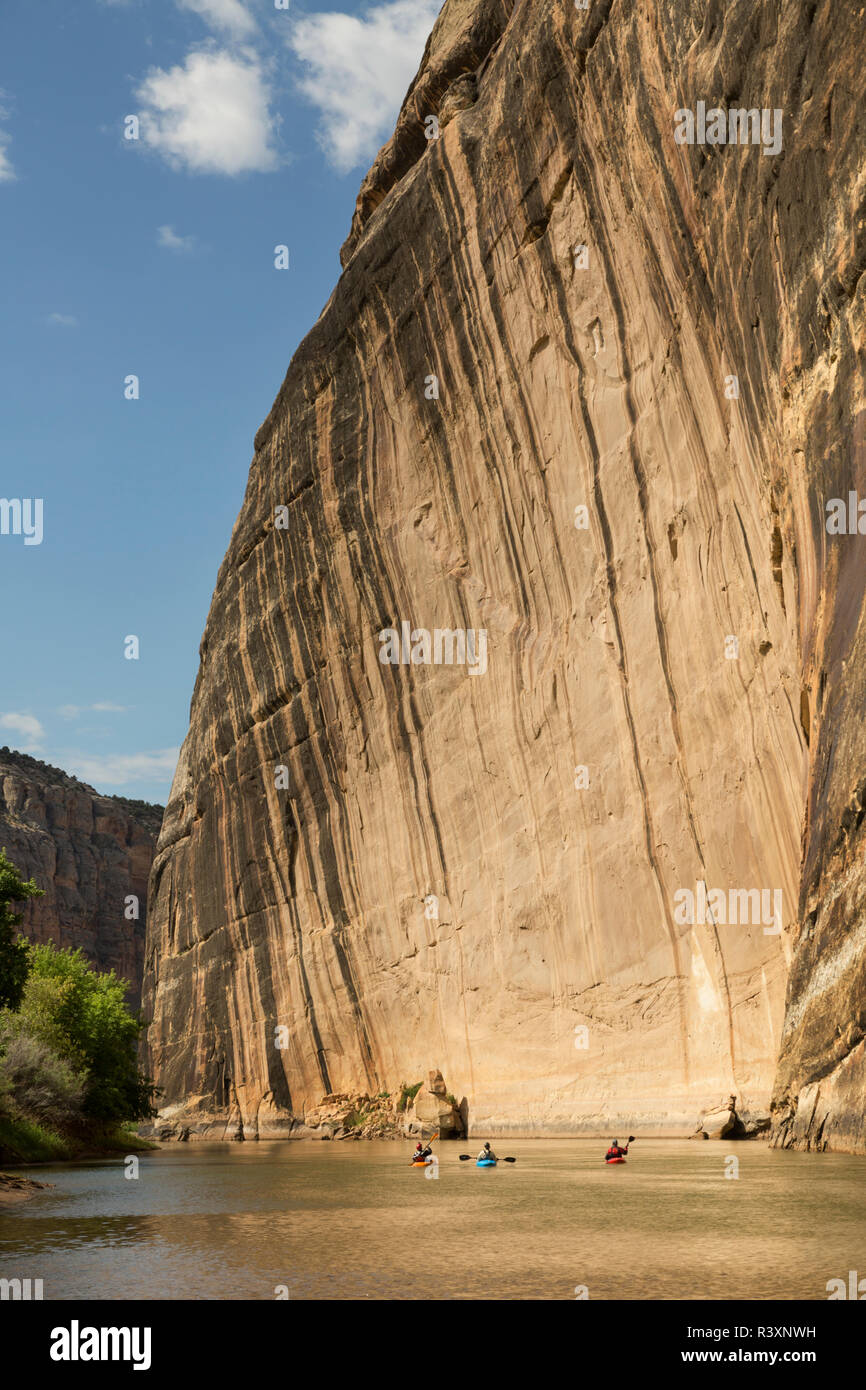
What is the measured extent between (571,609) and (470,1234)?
3095 centimetres

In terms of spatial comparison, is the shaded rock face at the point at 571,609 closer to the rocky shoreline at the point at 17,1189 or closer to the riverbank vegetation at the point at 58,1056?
the riverbank vegetation at the point at 58,1056

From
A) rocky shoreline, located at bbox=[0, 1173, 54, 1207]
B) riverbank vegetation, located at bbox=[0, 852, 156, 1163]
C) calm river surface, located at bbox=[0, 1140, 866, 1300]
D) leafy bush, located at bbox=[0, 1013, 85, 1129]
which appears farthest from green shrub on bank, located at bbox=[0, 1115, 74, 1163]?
rocky shoreline, located at bbox=[0, 1173, 54, 1207]

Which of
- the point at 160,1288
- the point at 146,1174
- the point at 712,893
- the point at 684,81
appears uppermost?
the point at 684,81

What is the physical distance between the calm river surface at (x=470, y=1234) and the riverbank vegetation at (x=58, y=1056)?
22.6ft

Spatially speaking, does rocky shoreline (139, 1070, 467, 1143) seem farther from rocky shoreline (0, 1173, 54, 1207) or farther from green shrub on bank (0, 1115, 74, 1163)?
rocky shoreline (0, 1173, 54, 1207)

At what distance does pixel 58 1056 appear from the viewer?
42219 millimetres

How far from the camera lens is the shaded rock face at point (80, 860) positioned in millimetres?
123312

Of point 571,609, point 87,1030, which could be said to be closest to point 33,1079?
point 87,1030

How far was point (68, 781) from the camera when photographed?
14212cm

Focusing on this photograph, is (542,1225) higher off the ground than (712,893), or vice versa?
(712,893)

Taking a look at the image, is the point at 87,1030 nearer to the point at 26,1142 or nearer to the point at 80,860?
the point at 26,1142

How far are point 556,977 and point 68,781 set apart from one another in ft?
349
